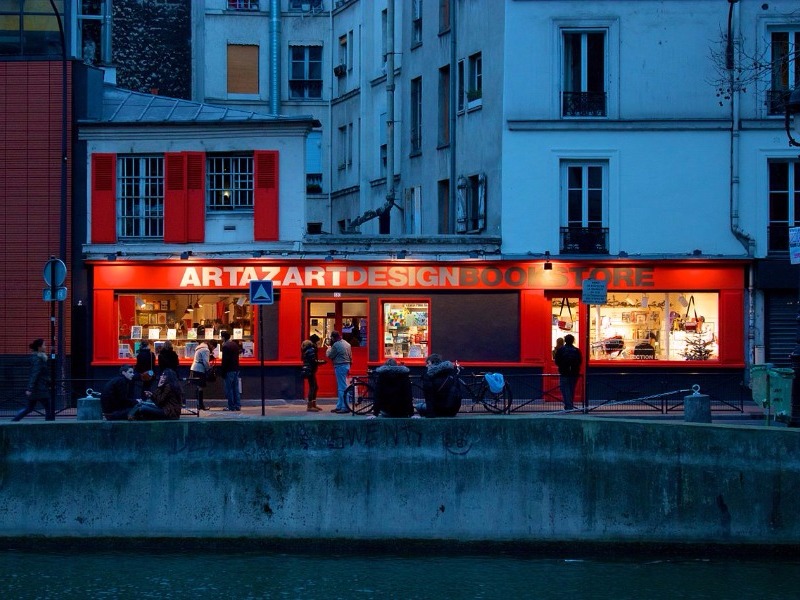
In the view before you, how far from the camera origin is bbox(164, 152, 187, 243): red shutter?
3222 centimetres

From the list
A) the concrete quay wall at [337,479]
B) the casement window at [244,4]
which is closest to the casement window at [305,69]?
the casement window at [244,4]

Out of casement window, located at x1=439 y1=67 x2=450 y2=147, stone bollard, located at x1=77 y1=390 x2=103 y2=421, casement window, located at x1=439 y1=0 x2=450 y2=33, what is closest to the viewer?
stone bollard, located at x1=77 y1=390 x2=103 y2=421

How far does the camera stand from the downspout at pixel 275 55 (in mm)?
48250

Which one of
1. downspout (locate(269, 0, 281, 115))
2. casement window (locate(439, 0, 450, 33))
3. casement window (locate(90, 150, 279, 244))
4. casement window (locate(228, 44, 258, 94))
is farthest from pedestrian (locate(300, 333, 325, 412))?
casement window (locate(228, 44, 258, 94))

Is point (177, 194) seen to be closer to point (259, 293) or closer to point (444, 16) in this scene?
point (259, 293)

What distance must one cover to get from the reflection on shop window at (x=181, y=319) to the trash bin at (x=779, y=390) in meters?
12.6

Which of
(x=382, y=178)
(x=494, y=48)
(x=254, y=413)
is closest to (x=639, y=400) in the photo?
(x=254, y=413)

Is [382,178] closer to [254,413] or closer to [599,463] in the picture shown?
[254,413]

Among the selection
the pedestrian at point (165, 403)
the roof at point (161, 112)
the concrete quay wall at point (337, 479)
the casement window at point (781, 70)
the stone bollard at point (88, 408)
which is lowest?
the concrete quay wall at point (337, 479)

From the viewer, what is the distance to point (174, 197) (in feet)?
106

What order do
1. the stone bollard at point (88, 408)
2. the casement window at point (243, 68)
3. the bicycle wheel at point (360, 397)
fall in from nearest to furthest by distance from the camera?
the stone bollard at point (88, 408) → the bicycle wheel at point (360, 397) → the casement window at point (243, 68)

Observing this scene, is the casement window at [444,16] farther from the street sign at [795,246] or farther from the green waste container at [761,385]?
the street sign at [795,246]

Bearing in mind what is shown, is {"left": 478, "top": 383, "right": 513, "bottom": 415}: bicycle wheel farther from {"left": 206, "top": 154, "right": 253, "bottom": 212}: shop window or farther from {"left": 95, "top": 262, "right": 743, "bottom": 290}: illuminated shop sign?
{"left": 206, "top": 154, "right": 253, "bottom": 212}: shop window

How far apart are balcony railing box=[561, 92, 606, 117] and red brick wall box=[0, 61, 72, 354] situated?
36.8ft
